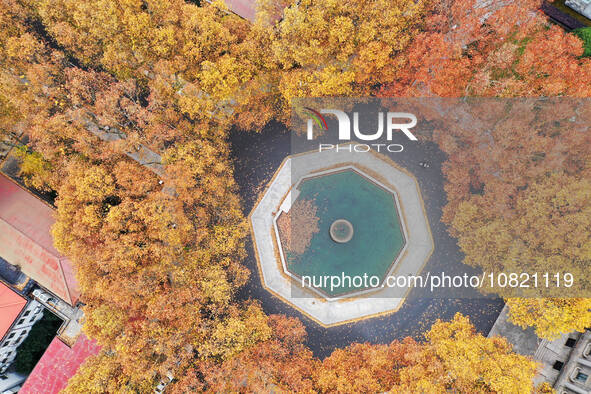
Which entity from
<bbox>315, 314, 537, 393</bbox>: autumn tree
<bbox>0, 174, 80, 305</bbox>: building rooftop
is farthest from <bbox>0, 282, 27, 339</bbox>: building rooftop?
<bbox>315, 314, 537, 393</bbox>: autumn tree

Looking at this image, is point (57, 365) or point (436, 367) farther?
point (57, 365)

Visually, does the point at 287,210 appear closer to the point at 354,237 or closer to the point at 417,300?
the point at 354,237

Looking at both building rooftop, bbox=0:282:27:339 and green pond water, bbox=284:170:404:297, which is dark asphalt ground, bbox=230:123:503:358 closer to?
green pond water, bbox=284:170:404:297

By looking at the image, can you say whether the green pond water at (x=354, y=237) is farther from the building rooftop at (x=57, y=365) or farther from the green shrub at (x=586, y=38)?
the building rooftop at (x=57, y=365)

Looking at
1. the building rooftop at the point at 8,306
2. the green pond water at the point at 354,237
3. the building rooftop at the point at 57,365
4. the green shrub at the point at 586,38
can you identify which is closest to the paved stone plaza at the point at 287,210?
the green pond water at the point at 354,237

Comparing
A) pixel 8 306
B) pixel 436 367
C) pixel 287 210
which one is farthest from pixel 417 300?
pixel 8 306
